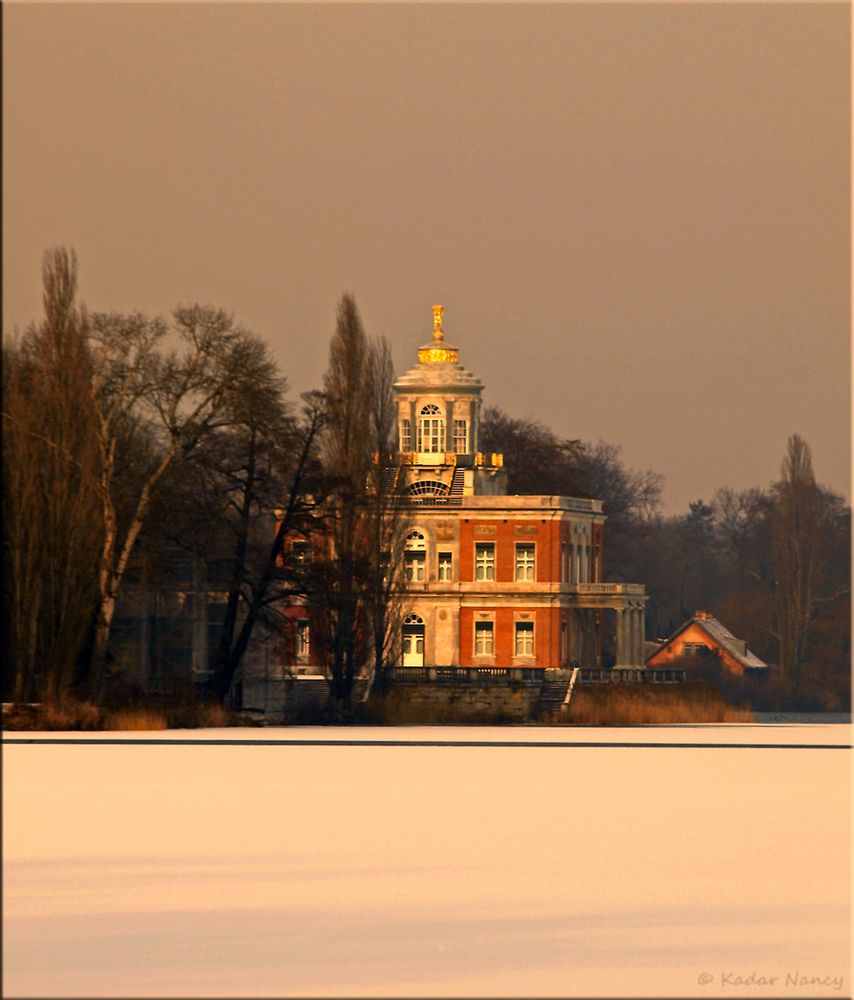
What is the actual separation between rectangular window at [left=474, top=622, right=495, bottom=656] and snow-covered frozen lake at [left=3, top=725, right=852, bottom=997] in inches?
2155

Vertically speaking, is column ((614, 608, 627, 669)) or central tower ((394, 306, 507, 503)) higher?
central tower ((394, 306, 507, 503))

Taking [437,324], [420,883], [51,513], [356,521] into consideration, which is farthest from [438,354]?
[420,883]

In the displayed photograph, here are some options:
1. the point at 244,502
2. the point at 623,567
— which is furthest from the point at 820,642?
the point at 244,502

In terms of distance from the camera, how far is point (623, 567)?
11412cm

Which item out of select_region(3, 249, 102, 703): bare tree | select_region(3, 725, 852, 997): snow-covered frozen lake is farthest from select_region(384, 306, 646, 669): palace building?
select_region(3, 725, 852, 997): snow-covered frozen lake

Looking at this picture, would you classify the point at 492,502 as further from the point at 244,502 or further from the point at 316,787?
the point at 316,787

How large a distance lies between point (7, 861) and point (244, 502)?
41679mm

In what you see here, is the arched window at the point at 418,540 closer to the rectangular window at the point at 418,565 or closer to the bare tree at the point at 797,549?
the rectangular window at the point at 418,565

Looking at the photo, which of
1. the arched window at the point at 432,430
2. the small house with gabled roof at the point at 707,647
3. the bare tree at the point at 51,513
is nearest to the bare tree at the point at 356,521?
the bare tree at the point at 51,513

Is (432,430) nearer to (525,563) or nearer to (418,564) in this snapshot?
(418,564)

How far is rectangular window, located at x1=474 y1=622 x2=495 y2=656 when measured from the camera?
288 feet

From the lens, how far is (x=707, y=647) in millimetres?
107375

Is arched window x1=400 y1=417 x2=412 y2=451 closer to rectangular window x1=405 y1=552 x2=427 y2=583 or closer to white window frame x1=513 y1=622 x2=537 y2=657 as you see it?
rectangular window x1=405 y1=552 x2=427 y2=583

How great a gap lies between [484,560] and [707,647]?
72.6 ft
